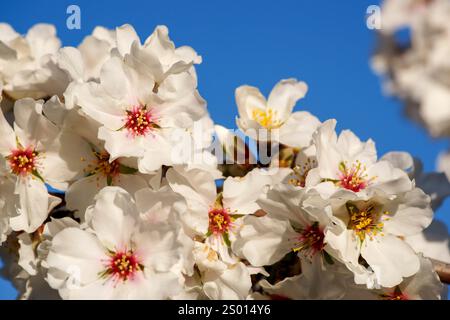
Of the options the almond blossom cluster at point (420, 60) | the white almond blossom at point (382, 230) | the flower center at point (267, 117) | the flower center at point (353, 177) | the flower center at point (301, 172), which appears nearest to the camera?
the white almond blossom at point (382, 230)

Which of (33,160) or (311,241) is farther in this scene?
(33,160)

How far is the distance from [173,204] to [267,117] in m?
0.76

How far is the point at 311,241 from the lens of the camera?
68.4 inches

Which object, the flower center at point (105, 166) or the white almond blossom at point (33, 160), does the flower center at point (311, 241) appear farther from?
the white almond blossom at point (33, 160)

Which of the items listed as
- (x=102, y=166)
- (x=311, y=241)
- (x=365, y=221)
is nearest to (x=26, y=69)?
(x=102, y=166)

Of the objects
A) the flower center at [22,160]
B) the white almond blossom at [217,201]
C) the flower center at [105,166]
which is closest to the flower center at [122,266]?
the white almond blossom at [217,201]

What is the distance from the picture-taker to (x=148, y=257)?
1.60m

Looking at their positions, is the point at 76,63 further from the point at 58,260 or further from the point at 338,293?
the point at 338,293

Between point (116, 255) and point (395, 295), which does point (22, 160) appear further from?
point (395, 295)

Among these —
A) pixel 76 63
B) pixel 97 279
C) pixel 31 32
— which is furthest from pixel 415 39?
pixel 97 279

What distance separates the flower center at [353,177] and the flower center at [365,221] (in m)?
0.07

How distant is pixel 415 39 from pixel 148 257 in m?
3.67

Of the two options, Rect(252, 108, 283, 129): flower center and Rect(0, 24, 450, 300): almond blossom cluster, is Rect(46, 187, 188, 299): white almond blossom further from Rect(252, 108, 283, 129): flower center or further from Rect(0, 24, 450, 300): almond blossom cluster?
Rect(252, 108, 283, 129): flower center

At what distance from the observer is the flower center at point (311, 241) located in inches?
68.1
